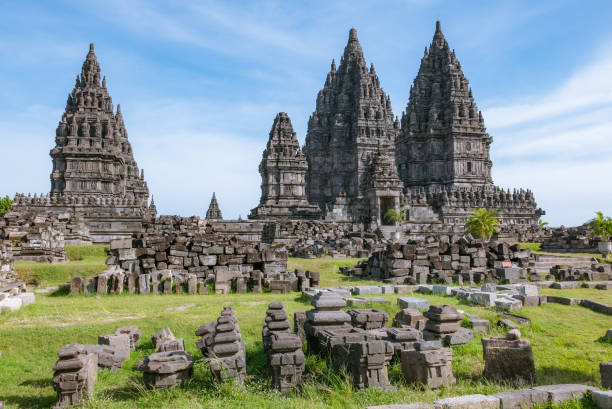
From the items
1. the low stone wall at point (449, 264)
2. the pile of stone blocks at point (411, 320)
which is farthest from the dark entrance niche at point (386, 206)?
the pile of stone blocks at point (411, 320)

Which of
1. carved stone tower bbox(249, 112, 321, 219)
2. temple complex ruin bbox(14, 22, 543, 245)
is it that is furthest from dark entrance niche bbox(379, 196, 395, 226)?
carved stone tower bbox(249, 112, 321, 219)

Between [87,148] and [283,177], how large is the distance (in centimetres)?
1560

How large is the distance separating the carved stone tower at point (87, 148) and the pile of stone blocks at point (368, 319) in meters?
31.9

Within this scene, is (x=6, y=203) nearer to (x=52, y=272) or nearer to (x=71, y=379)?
(x=52, y=272)

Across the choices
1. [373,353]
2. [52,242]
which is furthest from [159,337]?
[52,242]

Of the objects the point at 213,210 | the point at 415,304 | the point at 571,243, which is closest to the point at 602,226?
the point at 571,243

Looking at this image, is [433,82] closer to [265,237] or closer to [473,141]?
[473,141]

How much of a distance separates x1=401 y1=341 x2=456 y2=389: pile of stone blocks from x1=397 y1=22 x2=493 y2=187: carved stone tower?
40617 mm

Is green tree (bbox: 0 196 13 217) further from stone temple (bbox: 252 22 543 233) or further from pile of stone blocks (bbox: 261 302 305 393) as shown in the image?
pile of stone blocks (bbox: 261 302 305 393)

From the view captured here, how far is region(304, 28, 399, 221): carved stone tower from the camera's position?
48.8m

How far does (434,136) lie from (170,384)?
144 feet

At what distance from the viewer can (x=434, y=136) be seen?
46125 mm

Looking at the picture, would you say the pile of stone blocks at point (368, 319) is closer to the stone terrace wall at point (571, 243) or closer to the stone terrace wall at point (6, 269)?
the stone terrace wall at point (6, 269)

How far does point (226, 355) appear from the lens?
579 cm
